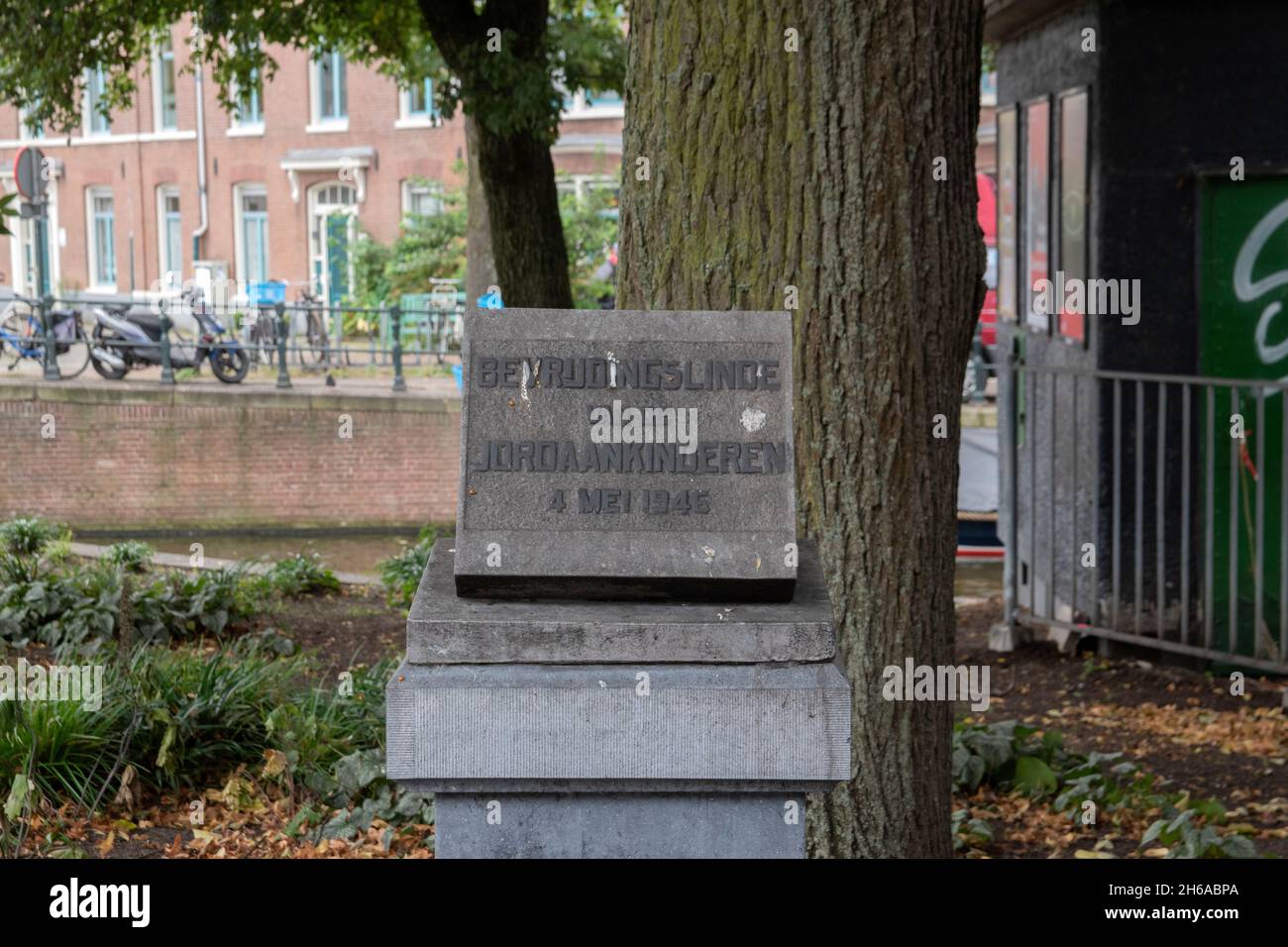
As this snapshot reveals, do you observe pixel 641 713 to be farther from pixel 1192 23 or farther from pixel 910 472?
pixel 1192 23

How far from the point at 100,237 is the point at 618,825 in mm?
40560

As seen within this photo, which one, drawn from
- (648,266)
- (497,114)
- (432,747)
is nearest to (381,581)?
(497,114)

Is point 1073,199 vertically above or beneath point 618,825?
above

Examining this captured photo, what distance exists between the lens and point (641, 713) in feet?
11.3

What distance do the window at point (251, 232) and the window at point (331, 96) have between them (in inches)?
100

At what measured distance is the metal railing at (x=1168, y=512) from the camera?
8094mm

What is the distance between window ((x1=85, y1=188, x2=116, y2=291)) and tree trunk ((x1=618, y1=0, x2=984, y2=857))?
127 ft

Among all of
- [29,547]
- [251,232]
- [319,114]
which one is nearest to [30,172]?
[29,547]

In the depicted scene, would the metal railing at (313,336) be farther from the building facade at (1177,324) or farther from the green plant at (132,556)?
the building facade at (1177,324)

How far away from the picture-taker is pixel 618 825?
357cm

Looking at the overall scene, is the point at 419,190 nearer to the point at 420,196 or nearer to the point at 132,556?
the point at 420,196

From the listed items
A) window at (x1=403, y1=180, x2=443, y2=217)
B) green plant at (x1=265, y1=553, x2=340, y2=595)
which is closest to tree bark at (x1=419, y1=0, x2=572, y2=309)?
green plant at (x1=265, y1=553, x2=340, y2=595)

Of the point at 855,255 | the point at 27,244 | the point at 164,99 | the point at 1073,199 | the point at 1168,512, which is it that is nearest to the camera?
the point at 855,255

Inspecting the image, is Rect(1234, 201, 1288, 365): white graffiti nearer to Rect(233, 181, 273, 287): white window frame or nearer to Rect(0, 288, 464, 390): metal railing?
Rect(0, 288, 464, 390): metal railing
